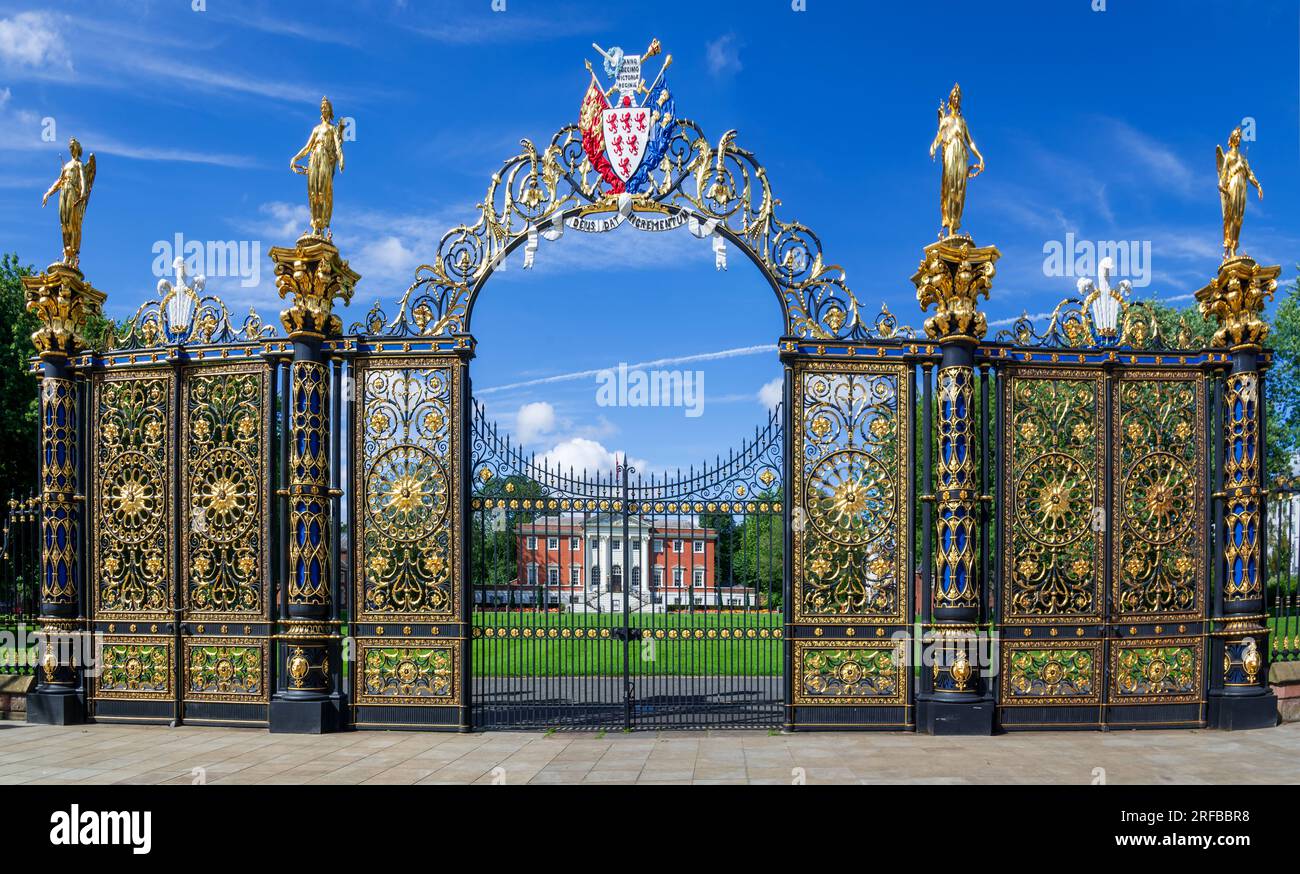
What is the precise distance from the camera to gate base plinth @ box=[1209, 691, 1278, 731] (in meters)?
9.26

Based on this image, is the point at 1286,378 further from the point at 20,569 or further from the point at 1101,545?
the point at 20,569

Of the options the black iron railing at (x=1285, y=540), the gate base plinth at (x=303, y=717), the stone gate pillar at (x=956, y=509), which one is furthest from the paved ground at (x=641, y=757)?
the black iron railing at (x=1285, y=540)

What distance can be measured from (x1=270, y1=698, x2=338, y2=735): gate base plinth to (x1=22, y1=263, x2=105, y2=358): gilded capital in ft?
14.9

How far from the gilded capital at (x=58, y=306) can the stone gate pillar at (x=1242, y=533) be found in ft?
40.0

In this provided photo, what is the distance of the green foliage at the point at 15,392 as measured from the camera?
2034cm

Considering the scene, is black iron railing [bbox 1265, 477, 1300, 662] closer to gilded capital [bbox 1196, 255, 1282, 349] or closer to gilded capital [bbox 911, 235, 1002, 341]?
gilded capital [bbox 1196, 255, 1282, 349]

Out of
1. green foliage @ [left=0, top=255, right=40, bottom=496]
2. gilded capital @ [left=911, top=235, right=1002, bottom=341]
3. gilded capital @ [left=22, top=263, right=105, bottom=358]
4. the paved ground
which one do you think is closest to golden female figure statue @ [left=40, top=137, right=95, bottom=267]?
gilded capital @ [left=22, top=263, right=105, bottom=358]

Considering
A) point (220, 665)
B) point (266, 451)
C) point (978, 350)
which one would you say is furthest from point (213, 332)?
point (978, 350)

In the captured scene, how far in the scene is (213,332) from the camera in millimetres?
9773

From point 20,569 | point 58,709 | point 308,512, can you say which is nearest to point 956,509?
point 308,512

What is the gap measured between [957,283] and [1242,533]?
154 inches

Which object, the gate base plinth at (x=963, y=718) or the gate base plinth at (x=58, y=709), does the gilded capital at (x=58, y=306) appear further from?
the gate base plinth at (x=963, y=718)

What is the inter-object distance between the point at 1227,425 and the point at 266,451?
32.6 ft
